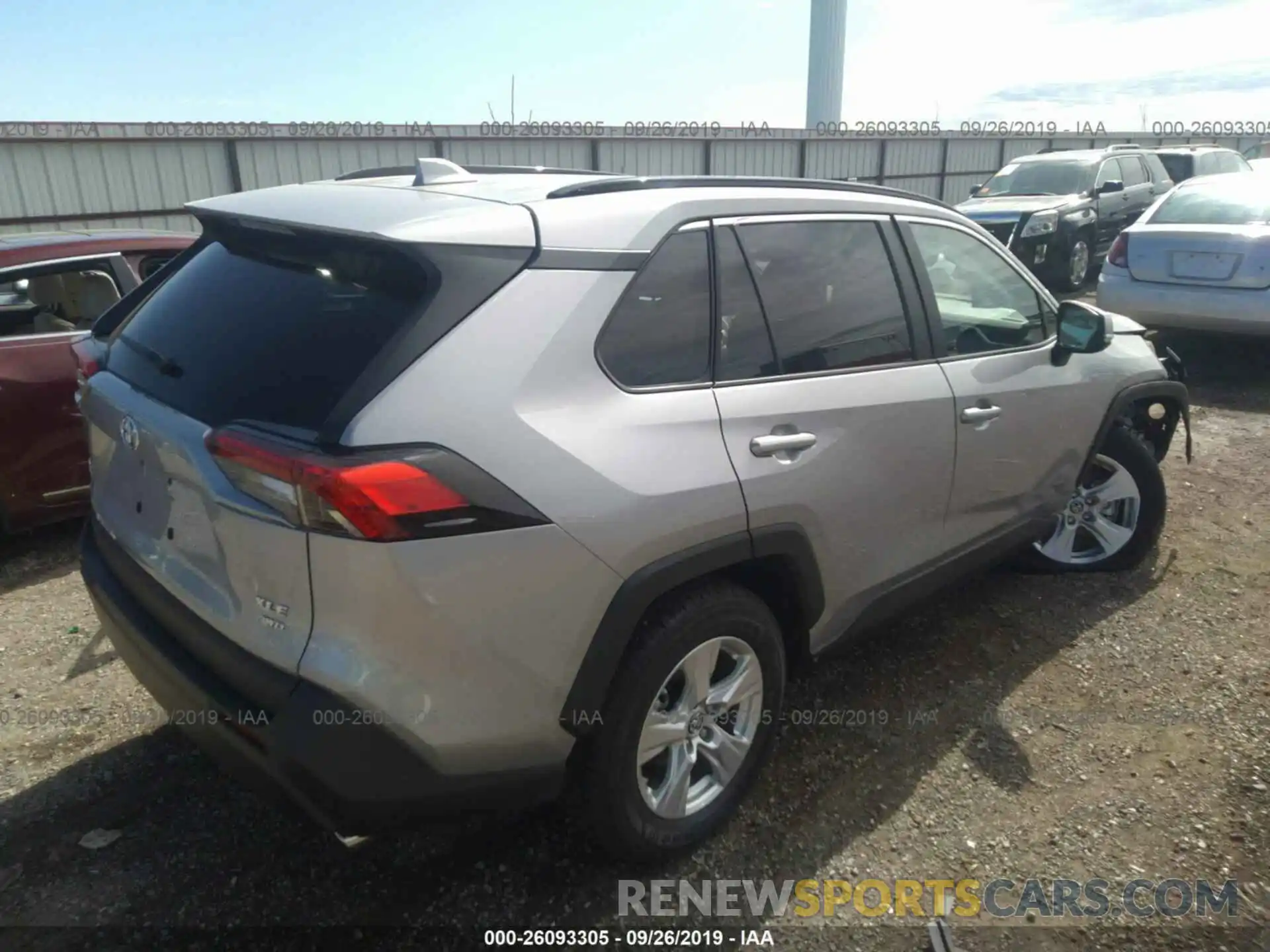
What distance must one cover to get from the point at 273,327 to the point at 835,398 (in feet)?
5.06

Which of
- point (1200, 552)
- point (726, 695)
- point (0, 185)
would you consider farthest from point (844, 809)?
point (0, 185)

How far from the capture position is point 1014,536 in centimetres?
358

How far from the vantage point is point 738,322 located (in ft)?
8.29

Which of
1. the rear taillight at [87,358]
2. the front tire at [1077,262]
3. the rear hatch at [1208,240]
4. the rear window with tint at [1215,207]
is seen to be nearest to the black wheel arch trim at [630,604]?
the rear taillight at [87,358]

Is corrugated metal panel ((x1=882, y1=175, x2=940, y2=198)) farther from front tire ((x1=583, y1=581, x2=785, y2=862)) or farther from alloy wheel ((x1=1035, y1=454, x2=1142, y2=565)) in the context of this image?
front tire ((x1=583, y1=581, x2=785, y2=862))

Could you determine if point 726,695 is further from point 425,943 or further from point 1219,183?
point 1219,183

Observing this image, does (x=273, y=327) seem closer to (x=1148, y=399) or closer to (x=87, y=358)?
(x=87, y=358)

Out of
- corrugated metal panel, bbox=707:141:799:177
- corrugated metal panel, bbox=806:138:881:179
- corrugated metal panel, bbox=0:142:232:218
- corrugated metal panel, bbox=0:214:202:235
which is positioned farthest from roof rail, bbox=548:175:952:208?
corrugated metal panel, bbox=806:138:881:179

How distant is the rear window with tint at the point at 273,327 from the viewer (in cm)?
197

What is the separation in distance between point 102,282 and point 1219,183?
923cm

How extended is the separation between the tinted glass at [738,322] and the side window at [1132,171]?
12713mm

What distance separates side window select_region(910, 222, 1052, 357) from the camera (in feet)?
10.7

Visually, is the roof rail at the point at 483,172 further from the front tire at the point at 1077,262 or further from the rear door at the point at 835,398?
the front tire at the point at 1077,262

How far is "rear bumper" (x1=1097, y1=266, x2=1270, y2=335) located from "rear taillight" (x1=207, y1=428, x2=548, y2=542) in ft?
24.4
